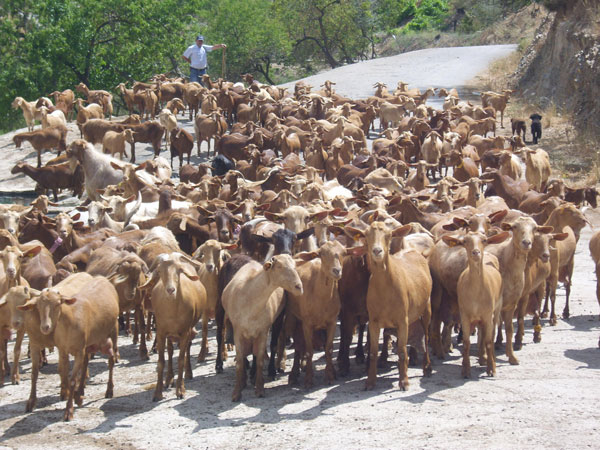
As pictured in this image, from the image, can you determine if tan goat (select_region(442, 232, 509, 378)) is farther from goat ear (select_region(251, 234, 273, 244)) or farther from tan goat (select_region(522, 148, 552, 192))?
tan goat (select_region(522, 148, 552, 192))

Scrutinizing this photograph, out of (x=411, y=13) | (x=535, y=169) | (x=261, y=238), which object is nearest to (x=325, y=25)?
(x=411, y=13)

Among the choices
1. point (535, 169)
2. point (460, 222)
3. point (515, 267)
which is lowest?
point (515, 267)

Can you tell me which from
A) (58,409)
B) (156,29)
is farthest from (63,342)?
(156,29)

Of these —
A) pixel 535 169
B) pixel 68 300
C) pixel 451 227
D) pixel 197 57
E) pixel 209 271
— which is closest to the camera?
pixel 68 300

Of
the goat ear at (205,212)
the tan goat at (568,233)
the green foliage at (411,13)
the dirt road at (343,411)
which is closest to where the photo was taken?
the dirt road at (343,411)

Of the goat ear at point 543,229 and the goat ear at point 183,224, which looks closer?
the goat ear at point 543,229

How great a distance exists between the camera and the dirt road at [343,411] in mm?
7797

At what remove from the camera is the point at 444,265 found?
10.5m

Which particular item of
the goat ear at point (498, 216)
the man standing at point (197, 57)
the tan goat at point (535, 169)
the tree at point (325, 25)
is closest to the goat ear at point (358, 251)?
the goat ear at point (498, 216)

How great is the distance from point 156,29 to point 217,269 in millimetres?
31831

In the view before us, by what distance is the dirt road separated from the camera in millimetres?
7797

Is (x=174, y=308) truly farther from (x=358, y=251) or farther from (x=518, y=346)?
(x=518, y=346)

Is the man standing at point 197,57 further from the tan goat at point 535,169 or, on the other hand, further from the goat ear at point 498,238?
the goat ear at point 498,238

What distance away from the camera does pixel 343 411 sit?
845cm
